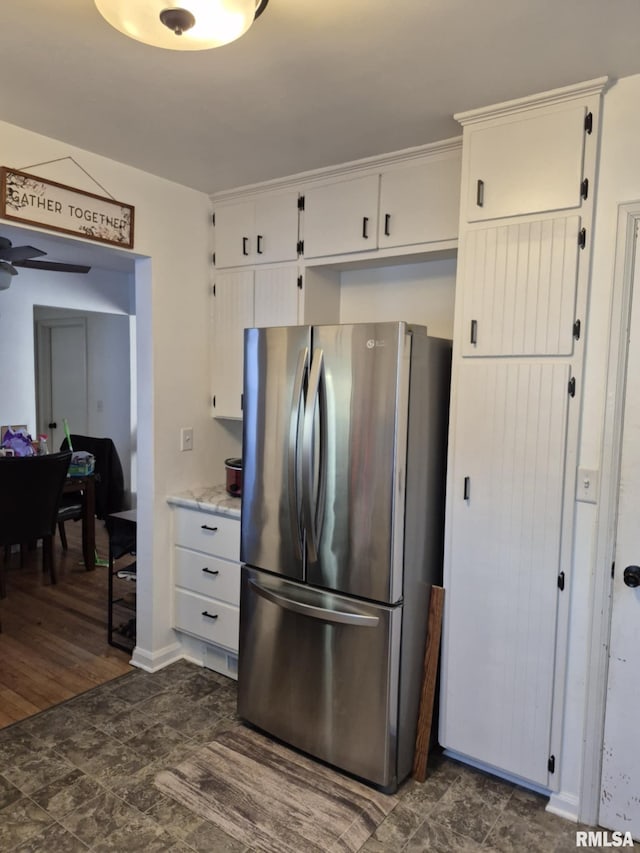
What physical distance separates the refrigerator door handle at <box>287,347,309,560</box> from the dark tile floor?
96 centimetres

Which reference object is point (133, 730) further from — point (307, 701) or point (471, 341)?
point (471, 341)

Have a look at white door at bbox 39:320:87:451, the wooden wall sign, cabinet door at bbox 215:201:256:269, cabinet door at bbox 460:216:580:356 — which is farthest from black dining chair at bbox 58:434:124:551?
cabinet door at bbox 460:216:580:356

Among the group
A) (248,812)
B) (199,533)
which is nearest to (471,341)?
(199,533)

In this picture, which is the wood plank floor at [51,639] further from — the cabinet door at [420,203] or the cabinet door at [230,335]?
the cabinet door at [420,203]

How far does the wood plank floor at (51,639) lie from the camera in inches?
109

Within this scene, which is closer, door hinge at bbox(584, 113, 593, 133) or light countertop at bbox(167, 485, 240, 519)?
door hinge at bbox(584, 113, 593, 133)

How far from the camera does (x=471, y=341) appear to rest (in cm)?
212

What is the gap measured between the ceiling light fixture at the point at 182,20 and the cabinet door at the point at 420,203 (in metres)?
1.12

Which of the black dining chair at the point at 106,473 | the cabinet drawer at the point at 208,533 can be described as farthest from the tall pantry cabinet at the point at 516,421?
the black dining chair at the point at 106,473

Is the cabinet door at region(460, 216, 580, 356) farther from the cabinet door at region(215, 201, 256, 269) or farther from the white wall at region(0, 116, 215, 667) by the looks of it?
the white wall at region(0, 116, 215, 667)

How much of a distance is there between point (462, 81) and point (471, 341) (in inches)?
33.5

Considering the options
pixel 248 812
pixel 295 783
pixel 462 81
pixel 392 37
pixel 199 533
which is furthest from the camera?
pixel 199 533

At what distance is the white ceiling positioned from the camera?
153cm

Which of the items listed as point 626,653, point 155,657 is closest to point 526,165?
point 626,653
